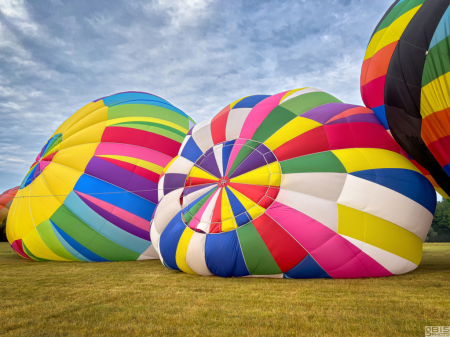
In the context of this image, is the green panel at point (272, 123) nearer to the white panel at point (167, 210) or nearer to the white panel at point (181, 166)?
the white panel at point (181, 166)

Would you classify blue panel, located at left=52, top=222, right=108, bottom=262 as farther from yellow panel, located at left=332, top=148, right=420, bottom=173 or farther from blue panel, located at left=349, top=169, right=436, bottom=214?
blue panel, located at left=349, top=169, right=436, bottom=214

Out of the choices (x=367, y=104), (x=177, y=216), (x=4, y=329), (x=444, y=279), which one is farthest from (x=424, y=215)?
(x=4, y=329)

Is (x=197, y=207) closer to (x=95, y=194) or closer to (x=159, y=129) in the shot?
(x=95, y=194)

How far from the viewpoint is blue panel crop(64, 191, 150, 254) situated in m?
6.34

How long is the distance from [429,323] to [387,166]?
270cm

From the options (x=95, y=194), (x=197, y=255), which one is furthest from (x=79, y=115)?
(x=197, y=255)

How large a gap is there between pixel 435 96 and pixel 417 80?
0.30 meters

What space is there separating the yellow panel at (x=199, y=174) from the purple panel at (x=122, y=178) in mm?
1473

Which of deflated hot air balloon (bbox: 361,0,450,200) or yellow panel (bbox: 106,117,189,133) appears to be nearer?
deflated hot air balloon (bbox: 361,0,450,200)

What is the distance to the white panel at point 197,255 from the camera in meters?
4.70

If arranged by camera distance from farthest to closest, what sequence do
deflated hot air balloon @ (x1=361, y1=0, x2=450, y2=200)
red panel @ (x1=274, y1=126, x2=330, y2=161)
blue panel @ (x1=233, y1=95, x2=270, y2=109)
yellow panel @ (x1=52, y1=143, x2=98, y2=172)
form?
yellow panel @ (x1=52, y1=143, x2=98, y2=172)
blue panel @ (x1=233, y1=95, x2=270, y2=109)
red panel @ (x1=274, y1=126, x2=330, y2=161)
deflated hot air balloon @ (x1=361, y1=0, x2=450, y2=200)

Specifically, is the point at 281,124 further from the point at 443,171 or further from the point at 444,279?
the point at 444,279

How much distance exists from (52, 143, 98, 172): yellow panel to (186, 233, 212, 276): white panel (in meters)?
3.13

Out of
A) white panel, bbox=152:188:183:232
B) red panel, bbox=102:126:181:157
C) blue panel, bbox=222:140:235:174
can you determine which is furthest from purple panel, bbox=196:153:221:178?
red panel, bbox=102:126:181:157
